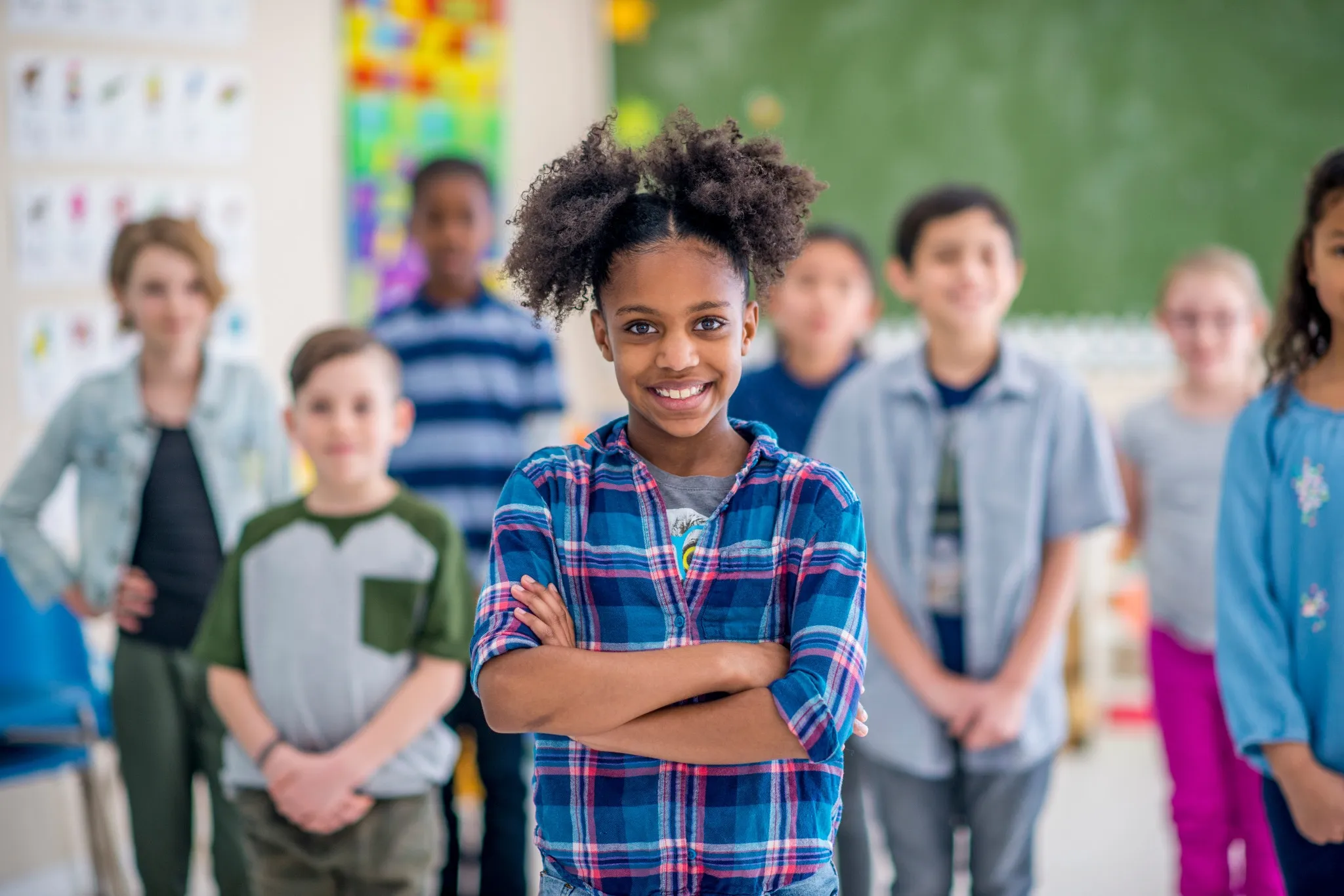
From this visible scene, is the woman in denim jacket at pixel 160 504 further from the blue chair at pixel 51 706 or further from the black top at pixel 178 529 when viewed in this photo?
the blue chair at pixel 51 706

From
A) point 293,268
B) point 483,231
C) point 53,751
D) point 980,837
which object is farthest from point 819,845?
point 293,268

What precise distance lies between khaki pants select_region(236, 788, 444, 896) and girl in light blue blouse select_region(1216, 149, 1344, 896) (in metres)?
1.24

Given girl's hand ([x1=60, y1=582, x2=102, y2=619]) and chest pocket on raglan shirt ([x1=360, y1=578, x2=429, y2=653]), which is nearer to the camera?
chest pocket on raglan shirt ([x1=360, y1=578, x2=429, y2=653])

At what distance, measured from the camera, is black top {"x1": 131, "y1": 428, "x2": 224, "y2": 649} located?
7.42 feet

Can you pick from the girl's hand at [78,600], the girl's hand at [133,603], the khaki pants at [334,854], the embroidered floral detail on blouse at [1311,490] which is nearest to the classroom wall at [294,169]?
the girl's hand at [78,600]

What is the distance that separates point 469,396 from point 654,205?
1482 mm

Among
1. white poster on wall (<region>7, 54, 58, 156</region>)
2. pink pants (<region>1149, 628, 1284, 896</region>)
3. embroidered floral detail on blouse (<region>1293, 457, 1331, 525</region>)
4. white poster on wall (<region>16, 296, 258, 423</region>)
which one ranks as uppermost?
white poster on wall (<region>7, 54, 58, 156</region>)

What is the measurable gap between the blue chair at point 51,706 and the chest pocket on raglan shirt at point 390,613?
1254 mm

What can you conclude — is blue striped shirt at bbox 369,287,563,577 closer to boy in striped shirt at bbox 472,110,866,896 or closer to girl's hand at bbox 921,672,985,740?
girl's hand at bbox 921,672,985,740

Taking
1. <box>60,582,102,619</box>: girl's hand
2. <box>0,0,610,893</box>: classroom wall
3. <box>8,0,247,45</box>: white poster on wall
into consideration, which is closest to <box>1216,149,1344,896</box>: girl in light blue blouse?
<box>60,582,102,619</box>: girl's hand

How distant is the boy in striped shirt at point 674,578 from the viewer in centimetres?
111

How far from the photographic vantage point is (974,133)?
4.39 metres

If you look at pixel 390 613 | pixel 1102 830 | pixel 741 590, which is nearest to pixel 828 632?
pixel 741 590

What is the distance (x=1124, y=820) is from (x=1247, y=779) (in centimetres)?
132
